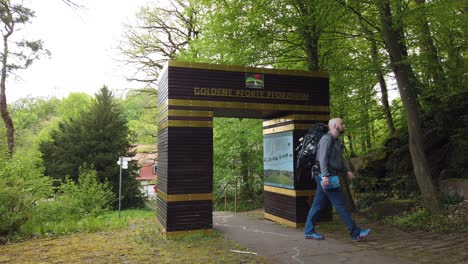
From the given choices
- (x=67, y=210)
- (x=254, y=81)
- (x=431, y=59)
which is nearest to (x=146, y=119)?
(x=67, y=210)

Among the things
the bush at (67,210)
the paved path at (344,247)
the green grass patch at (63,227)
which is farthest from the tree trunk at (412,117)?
the bush at (67,210)

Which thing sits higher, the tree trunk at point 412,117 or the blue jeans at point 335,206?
the tree trunk at point 412,117

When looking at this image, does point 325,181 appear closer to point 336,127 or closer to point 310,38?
point 336,127

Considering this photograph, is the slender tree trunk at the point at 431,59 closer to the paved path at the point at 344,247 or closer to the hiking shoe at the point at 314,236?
the paved path at the point at 344,247

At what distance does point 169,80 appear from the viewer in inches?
283

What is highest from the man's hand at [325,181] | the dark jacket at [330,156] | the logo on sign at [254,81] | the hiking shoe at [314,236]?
the logo on sign at [254,81]

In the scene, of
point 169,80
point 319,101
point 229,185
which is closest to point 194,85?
point 169,80

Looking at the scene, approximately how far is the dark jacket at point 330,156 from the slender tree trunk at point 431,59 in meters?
4.31

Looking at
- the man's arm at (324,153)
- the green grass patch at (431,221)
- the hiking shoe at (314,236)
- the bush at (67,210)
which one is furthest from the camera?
the bush at (67,210)

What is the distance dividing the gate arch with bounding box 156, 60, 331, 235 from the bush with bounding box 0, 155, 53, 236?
3013mm

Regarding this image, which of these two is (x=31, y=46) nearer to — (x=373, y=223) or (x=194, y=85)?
(x=194, y=85)

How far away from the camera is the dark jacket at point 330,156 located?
19.6 ft

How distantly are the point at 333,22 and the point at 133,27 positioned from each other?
53.5 ft

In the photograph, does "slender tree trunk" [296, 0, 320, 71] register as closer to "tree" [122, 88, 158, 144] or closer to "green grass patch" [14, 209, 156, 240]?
"green grass patch" [14, 209, 156, 240]
